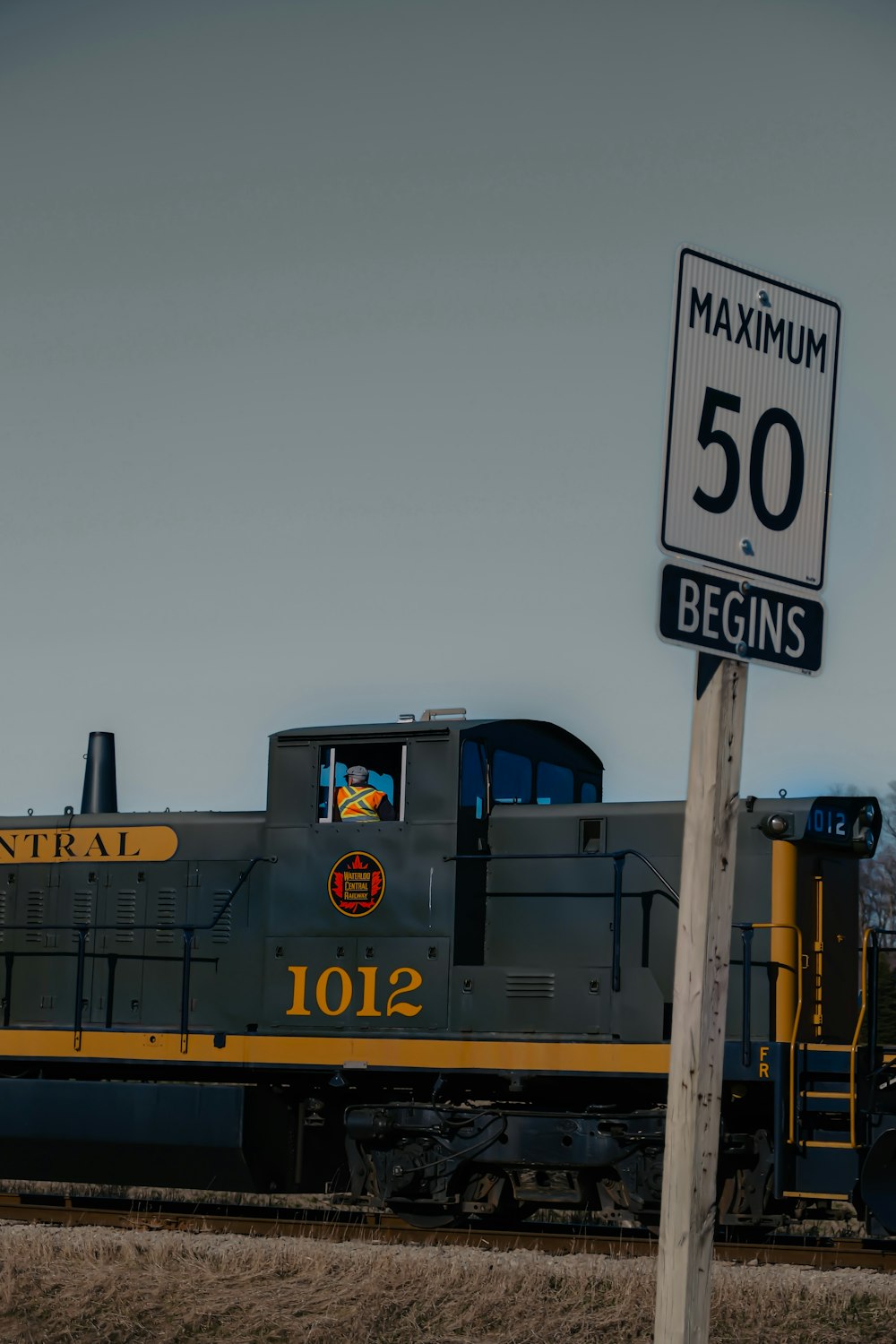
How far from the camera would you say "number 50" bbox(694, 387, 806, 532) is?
3.91m

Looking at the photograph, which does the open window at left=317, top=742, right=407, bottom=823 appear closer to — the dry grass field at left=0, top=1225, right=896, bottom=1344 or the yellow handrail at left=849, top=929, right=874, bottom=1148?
the dry grass field at left=0, top=1225, right=896, bottom=1344

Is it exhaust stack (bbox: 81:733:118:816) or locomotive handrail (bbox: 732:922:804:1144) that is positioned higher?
exhaust stack (bbox: 81:733:118:816)

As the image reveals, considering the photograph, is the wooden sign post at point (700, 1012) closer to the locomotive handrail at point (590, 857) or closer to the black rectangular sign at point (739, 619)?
the black rectangular sign at point (739, 619)

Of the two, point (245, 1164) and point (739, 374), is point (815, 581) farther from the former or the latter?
point (245, 1164)

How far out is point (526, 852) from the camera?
38.6ft

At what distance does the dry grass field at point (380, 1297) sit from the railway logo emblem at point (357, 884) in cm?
252

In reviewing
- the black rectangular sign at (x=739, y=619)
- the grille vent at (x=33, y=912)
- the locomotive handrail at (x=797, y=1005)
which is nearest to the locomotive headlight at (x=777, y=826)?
the locomotive handrail at (x=797, y=1005)

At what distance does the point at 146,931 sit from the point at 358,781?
2356 mm

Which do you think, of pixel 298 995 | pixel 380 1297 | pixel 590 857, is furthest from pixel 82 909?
pixel 380 1297

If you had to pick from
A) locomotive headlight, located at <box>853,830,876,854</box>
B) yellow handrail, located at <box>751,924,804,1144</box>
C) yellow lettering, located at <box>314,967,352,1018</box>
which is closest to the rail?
yellow lettering, located at <box>314,967,352,1018</box>

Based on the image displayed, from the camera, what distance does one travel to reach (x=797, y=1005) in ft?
36.5

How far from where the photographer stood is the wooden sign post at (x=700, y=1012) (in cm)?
377

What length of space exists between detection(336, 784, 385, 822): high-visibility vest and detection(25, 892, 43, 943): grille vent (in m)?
3.09

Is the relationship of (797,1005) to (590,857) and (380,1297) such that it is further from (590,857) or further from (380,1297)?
(380,1297)
